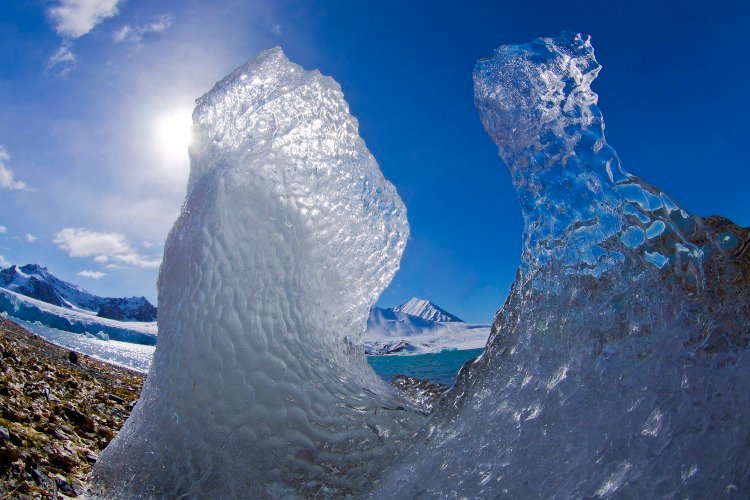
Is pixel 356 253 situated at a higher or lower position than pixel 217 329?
higher

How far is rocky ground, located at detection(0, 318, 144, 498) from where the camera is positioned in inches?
157

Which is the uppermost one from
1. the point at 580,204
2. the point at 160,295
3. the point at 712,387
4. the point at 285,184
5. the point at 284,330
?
the point at 580,204

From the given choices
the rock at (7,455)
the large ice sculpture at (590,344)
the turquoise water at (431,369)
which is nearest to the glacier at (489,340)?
the large ice sculpture at (590,344)

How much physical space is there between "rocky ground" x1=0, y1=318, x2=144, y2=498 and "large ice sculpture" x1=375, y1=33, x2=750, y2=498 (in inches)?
112

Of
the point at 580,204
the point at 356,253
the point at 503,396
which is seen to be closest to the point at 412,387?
the point at 356,253

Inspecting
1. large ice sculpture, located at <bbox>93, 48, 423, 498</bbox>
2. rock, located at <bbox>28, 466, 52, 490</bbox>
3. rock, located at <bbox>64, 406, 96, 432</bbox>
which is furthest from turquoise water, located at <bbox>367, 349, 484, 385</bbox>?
rock, located at <bbox>64, 406, 96, 432</bbox>

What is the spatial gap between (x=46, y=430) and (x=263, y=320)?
288 centimetres

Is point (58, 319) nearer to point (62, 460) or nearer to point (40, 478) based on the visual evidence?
point (62, 460)

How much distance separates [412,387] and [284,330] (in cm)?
367

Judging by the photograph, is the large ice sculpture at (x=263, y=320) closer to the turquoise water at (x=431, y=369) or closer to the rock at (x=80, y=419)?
the turquoise water at (x=431, y=369)

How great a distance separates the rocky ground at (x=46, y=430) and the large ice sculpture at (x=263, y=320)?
0.40m

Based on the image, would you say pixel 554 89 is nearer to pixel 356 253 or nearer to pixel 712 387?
pixel 712 387

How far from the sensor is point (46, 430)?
5.26 meters

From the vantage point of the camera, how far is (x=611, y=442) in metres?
2.77
